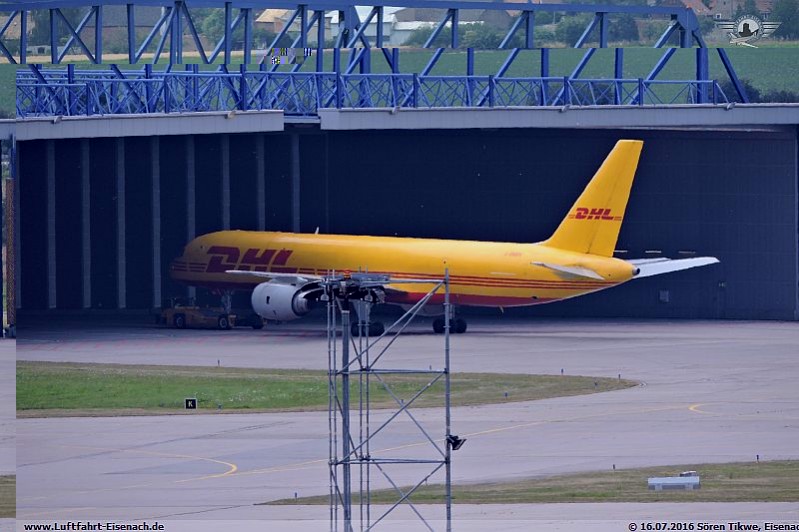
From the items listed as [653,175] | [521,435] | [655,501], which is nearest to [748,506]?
[655,501]

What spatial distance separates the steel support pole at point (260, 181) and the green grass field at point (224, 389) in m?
26.4

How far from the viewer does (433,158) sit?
79812 millimetres

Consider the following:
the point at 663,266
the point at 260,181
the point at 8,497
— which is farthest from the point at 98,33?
the point at 8,497

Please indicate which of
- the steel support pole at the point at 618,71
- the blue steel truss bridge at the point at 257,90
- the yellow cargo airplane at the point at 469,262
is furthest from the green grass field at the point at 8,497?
the steel support pole at the point at 618,71

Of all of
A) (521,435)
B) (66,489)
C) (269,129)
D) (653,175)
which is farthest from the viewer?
(653,175)

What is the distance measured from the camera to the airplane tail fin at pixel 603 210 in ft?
217

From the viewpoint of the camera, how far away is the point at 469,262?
6788 cm

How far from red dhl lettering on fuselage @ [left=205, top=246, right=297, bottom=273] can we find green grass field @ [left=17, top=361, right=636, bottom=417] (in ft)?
57.7

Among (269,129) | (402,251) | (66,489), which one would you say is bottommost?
(66,489)

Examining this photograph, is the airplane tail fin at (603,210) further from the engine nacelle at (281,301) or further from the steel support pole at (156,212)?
the steel support pole at (156,212)

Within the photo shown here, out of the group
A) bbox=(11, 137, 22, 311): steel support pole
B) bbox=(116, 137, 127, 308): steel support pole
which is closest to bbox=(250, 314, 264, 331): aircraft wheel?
bbox=(116, 137, 127, 308): steel support pole

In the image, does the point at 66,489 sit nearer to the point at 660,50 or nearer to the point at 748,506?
the point at 748,506

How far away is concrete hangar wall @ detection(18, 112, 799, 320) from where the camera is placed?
252ft

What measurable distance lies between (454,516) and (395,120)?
42.1 m
